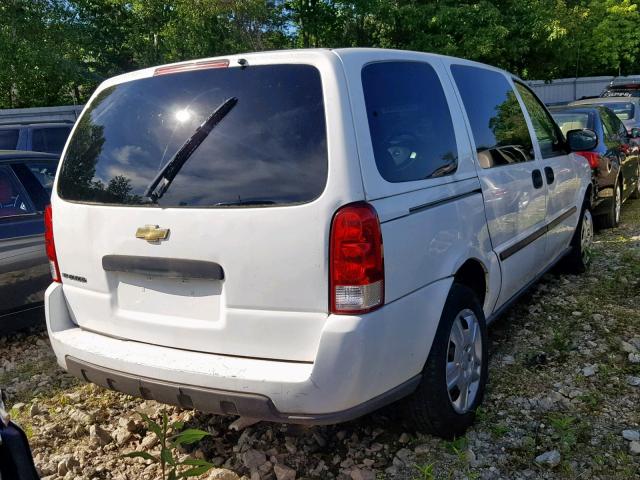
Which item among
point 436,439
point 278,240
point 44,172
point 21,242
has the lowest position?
point 436,439

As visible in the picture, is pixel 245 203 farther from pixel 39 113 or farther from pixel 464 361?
pixel 39 113

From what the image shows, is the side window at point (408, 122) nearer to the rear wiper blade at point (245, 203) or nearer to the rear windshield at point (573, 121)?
the rear wiper blade at point (245, 203)

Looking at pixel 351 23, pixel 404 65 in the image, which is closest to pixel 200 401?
pixel 404 65

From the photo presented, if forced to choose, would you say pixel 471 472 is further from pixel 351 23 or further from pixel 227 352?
pixel 351 23

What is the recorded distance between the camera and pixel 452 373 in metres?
2.88

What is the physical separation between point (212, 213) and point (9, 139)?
764 cm

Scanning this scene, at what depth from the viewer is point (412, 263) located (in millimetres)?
2438

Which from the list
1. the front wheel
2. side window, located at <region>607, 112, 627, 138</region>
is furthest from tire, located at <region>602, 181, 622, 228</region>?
the front wheel

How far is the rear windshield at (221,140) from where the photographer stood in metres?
2.28

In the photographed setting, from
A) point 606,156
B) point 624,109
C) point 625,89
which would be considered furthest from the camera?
point 625,89

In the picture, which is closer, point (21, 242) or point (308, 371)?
point (308, 371)

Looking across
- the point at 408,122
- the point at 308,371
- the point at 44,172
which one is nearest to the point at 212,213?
the point at 308,371

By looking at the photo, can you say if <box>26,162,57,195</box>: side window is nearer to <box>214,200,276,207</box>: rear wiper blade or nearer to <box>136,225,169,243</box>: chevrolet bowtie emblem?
<box>136,225,169,243</box>: chevrolet bowtie emblem

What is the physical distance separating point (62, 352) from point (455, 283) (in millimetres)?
1917
